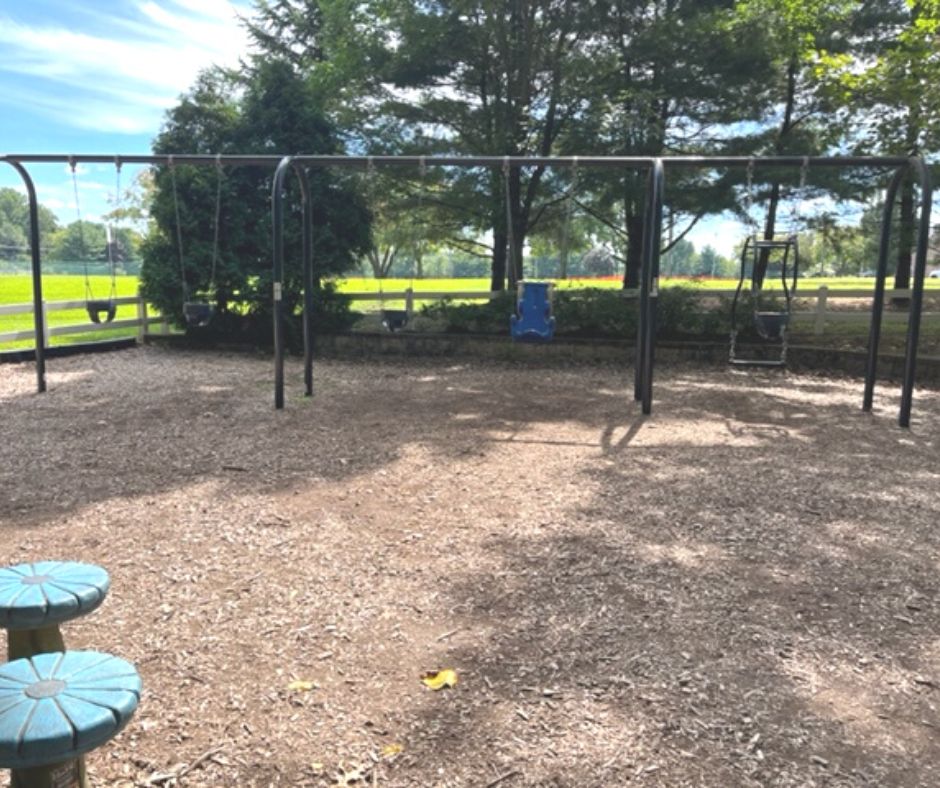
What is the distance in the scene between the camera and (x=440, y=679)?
2.38 meters

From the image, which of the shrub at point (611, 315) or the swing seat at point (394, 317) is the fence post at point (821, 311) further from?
the swing seat at point (394, 317)

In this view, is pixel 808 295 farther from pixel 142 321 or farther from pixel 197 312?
pixel 142 321

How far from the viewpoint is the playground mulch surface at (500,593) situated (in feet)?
6.72

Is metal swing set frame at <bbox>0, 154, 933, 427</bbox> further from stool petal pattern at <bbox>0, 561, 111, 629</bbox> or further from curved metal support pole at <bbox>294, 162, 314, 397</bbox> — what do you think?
stool petal pattern at <bbox>0, 561, 111, 629</bbox>

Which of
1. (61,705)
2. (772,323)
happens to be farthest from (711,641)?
(772,323)

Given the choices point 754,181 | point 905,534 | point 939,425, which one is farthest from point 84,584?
point 754,181

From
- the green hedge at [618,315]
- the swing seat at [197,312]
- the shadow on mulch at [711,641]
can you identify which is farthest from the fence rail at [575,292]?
the shadow on mulch at [711,641]

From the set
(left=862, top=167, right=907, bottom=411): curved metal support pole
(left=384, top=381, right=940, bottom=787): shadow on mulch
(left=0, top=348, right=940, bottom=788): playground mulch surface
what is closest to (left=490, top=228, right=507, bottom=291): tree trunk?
(left=862, top=167, right=907, bottom=411): curved metal support pole

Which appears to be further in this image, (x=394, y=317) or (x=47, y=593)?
(x=394, y=317)

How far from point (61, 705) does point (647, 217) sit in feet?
21.6

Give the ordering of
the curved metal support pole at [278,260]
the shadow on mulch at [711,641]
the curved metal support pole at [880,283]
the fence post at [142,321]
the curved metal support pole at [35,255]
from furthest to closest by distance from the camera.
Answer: the fence post at [142,321]
the curved metal support pole at [35,255]
the curved metal support pole at [880,283]
the curved metal support pole at [278,260]
the shadow on mulch at [711,641]

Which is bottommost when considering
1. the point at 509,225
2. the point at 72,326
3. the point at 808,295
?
the point at 72,326

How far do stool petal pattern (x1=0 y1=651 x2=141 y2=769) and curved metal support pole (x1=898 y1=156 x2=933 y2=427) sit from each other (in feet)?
21.1

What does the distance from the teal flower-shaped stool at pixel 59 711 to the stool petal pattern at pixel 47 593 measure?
225 millimetres
